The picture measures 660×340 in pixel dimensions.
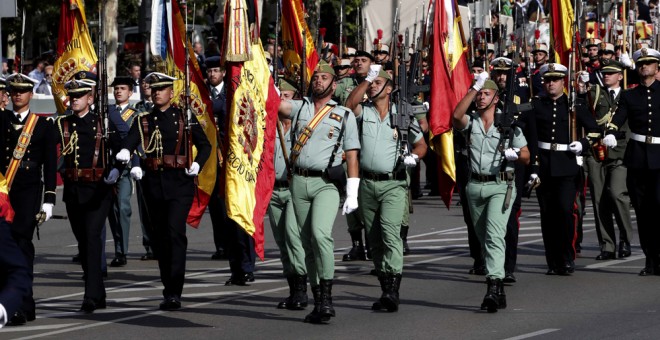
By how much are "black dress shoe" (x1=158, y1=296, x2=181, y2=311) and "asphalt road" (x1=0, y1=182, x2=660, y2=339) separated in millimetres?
107

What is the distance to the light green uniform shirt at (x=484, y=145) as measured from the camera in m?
12.9

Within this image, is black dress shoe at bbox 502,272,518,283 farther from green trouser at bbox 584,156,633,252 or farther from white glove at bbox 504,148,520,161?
green trouser at bbox 584,156,633,252

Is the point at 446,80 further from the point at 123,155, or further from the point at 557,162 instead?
the point at 123,155

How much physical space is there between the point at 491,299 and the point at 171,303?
262 cm

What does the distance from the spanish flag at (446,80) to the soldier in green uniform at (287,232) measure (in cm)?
226

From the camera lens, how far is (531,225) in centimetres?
1947

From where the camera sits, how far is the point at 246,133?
39.9 feet

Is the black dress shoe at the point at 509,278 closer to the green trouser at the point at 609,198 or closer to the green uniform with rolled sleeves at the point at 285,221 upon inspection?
the green trouser at the point at 609,198

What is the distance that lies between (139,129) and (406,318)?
2.88 meters

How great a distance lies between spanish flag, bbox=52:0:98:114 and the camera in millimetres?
16266

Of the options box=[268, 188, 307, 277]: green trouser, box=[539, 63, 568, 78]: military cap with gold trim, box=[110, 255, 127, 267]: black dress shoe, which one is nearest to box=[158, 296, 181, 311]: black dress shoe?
box=[268, 188, 307, 277]: green trouser

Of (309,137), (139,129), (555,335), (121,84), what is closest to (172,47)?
(121,84)

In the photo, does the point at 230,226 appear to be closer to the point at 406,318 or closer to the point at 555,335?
the point at 406,318

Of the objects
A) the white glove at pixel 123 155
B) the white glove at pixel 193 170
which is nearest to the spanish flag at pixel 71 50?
the white glove at pixel 123 155
